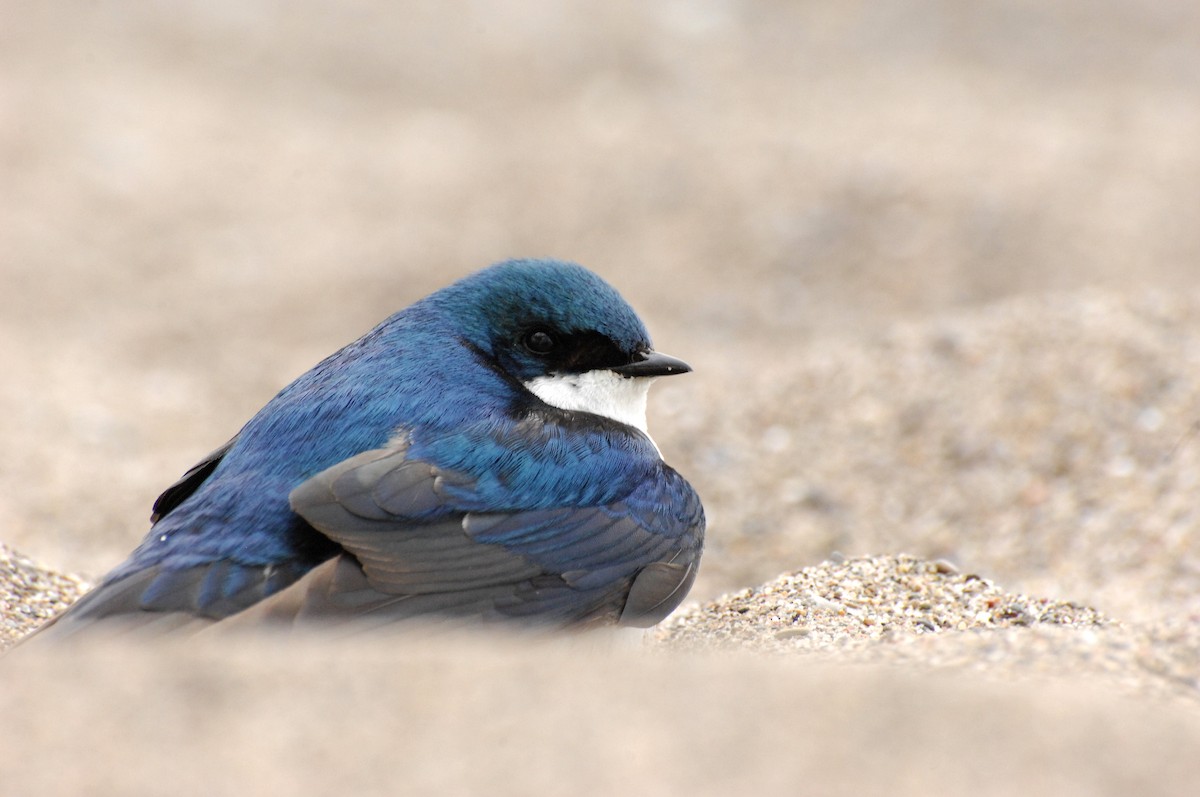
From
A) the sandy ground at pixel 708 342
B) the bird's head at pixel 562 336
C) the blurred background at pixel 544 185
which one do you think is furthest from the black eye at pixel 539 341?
the blurred background at pixel 544 185

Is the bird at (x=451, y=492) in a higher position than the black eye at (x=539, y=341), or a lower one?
lower

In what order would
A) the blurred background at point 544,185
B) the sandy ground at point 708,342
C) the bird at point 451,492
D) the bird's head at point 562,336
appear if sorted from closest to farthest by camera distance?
the sandy ground at point 708,342, the bird at point 451,492, the bird's head at point 562,336, the blurred background at point 544,185

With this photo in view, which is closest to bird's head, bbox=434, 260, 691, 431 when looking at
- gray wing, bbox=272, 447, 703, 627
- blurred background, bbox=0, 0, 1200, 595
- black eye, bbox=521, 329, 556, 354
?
black eye, bbox=521, 329, 556, 354

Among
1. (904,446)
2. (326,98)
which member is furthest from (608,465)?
(326,98)

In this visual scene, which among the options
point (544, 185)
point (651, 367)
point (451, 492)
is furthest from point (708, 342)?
point (451, 492)

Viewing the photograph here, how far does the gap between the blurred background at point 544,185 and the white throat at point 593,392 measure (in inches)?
54.5

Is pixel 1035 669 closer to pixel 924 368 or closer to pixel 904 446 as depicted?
pixel 904 446

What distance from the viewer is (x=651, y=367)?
158 inches

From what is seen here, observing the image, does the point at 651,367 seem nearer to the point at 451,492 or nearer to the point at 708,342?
the point at 451,492

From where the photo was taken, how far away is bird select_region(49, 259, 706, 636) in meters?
3.31

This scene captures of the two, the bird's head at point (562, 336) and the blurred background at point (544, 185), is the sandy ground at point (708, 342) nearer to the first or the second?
the blurred background at point (544, 185)

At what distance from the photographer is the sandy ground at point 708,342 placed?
2.84 metres

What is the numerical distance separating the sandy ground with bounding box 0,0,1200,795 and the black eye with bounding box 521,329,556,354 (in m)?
0.79

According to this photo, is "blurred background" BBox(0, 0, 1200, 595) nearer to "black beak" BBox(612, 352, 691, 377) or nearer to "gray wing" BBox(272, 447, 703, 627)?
"black beak" BBox(612, 352, 691, 377)
